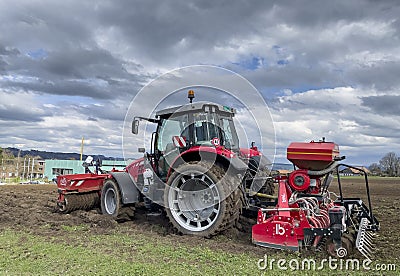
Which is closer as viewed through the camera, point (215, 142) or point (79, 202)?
point (215, 142)

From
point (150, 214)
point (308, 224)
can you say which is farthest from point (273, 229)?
point (150, 214)

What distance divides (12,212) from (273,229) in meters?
6.83

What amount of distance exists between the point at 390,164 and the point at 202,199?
72671 mm

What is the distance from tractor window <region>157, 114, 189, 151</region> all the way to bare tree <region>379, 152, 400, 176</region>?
6446 centimetres

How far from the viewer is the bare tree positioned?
65.0m

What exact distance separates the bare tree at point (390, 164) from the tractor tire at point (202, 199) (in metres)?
64.9

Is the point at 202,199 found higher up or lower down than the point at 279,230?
higher up

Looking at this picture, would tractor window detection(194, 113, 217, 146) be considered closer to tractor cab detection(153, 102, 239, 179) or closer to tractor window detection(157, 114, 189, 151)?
tractor cab detection(153, 102, 239, 179)

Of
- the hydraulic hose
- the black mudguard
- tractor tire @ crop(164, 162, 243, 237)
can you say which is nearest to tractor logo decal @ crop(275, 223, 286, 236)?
tractor tire @ crop(164, 162, 243, 237)

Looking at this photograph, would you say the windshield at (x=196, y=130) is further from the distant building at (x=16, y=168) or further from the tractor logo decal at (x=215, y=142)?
the distant building at (x=16, y=168)

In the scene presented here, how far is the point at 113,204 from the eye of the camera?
29.5ft

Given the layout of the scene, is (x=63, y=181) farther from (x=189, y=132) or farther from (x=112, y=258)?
(x=112, y=258)

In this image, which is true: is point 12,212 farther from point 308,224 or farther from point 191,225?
point 308,224

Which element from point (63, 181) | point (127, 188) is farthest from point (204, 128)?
point (63, 181)
